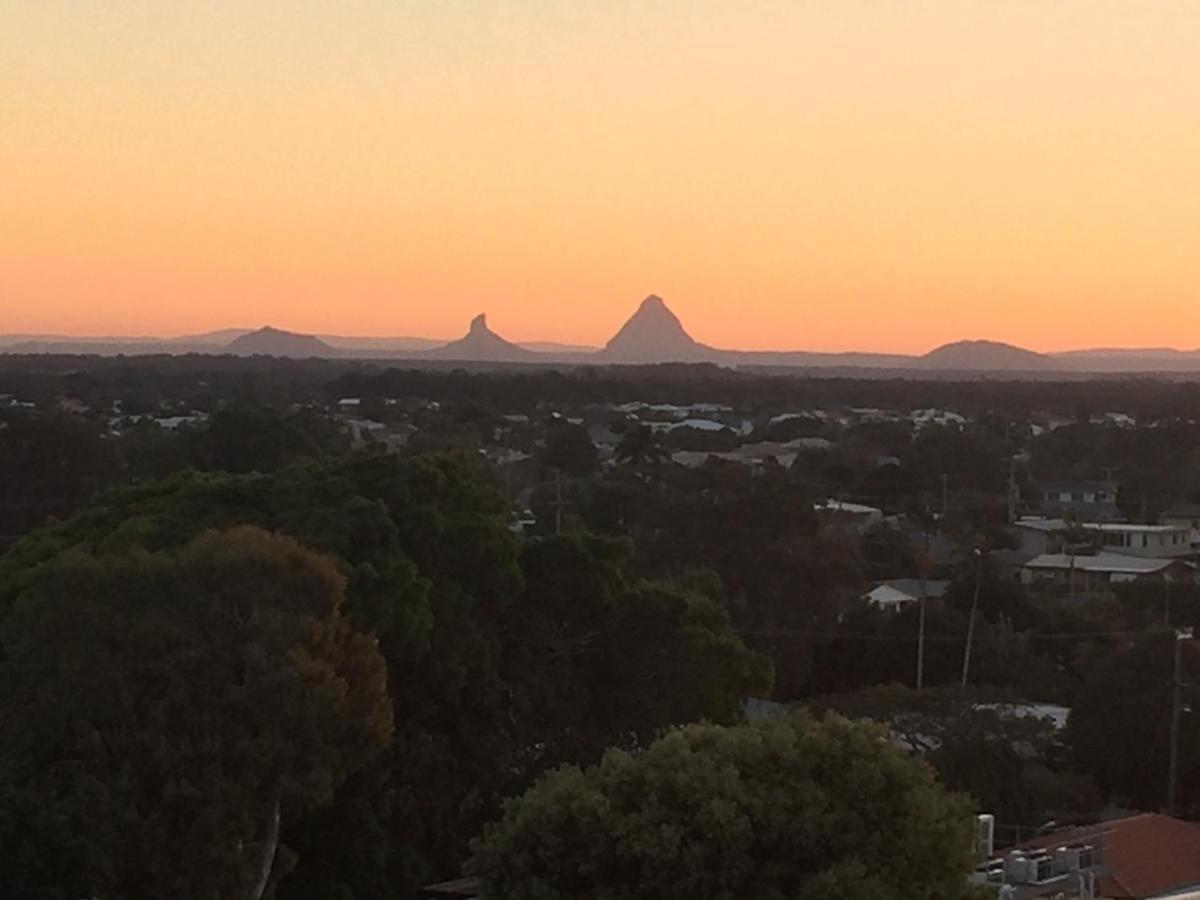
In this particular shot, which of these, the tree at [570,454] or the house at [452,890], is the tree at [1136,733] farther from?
the tree at [570,454]

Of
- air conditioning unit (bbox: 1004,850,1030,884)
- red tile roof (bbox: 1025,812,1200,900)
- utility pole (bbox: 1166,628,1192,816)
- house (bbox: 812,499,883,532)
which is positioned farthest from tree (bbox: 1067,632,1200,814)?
house (bbox: 812,499,883,532)

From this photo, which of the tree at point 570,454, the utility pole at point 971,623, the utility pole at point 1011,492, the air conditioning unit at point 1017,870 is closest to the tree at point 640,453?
the tree at point 570,454

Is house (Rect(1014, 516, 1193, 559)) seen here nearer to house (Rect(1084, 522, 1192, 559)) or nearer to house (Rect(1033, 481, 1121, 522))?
house (Rect(1084, 522, 1192, 559))

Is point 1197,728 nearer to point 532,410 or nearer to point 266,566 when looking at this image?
point 266,566

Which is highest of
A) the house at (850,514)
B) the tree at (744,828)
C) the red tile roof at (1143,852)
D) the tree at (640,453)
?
the tree at (744,828)

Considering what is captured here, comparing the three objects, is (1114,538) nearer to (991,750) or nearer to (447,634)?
(991,750)

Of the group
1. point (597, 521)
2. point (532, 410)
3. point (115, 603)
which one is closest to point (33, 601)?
point (115, 603)
